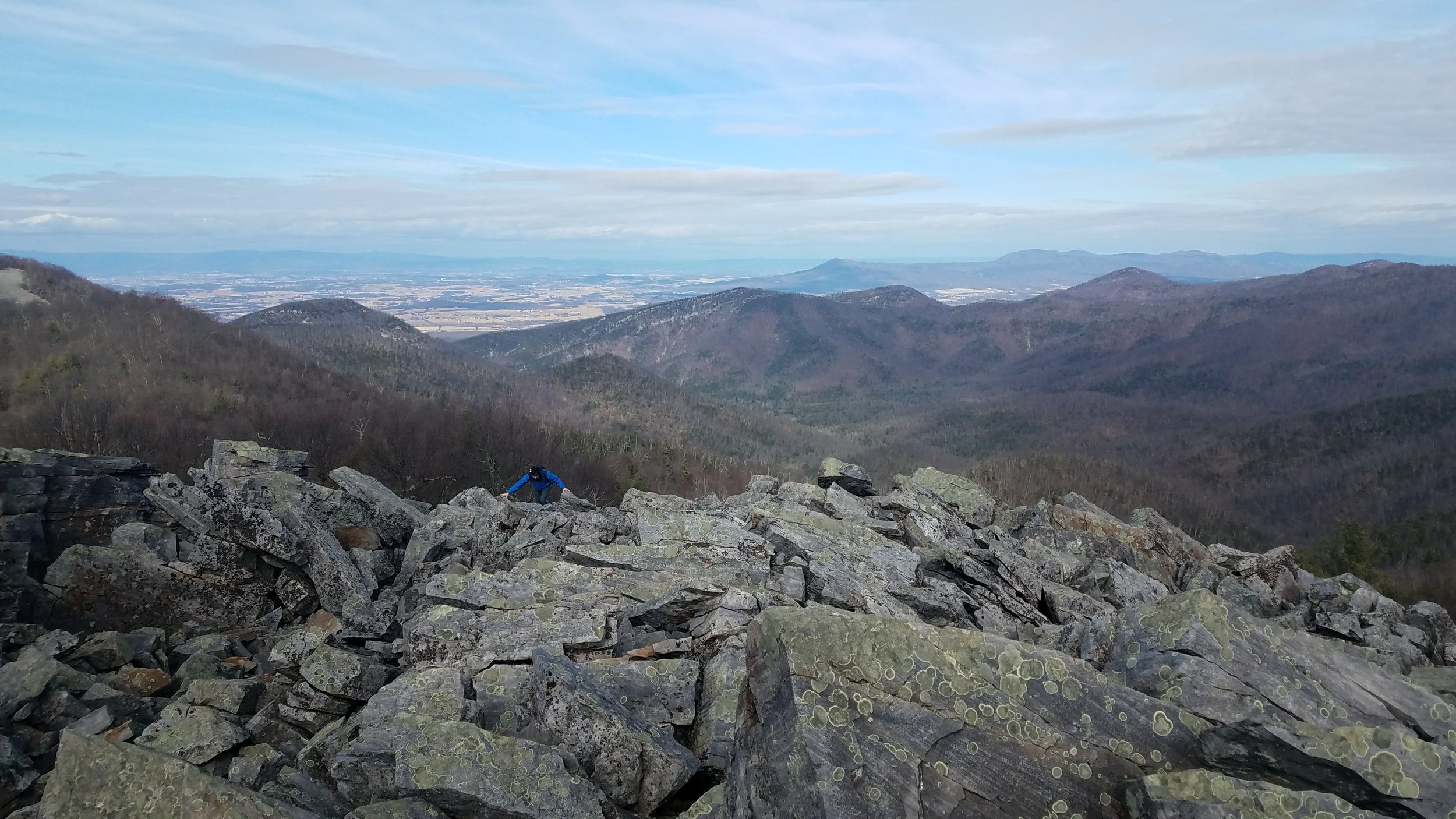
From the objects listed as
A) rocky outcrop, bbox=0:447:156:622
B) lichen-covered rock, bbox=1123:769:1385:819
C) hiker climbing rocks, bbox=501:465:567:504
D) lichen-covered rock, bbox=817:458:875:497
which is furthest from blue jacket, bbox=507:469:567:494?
Result: lichen-covered rock, bbox=1123:769:1385:819

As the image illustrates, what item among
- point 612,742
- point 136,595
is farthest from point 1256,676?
point 136,595

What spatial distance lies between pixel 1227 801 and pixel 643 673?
822cm

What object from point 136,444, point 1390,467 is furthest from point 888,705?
point 1390,467

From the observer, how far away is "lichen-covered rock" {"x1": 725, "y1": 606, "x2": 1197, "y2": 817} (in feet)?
23.0

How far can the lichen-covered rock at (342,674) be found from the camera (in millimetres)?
12797

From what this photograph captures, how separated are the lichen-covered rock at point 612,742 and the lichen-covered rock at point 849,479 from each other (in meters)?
25.2

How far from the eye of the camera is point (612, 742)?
9.73 meters

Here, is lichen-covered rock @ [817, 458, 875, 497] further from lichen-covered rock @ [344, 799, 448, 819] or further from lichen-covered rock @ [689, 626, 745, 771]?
lichen-covered rock @ [344, 799, 448, 819]

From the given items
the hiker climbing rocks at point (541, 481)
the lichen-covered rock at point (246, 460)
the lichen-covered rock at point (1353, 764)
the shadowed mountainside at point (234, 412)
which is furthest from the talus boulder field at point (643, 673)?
the shadowed mountainside at point (234, 412)

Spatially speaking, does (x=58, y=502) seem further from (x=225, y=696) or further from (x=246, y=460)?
(x=225, y=696)

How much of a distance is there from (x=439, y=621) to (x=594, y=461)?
7769 centimetres

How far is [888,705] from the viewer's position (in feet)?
24.9

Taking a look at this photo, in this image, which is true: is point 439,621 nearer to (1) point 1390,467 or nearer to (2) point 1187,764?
(2) point 1187,764

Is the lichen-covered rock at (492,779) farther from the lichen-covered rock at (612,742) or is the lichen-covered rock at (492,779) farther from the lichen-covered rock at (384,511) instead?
the lichen-covered rock at (384,511)
